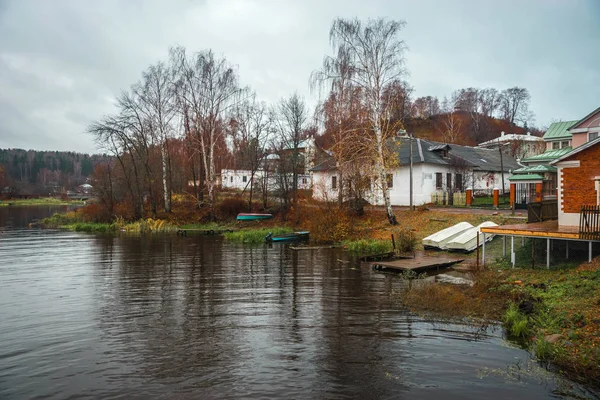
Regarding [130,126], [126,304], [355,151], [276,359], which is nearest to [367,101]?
[355,151]

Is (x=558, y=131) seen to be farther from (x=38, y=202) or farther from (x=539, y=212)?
(x=38, y=202)

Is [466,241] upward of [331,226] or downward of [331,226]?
downward

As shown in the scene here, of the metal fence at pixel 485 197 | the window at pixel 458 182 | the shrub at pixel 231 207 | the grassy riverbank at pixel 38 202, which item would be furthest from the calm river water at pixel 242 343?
the grassy riverbank at pixel 38 202

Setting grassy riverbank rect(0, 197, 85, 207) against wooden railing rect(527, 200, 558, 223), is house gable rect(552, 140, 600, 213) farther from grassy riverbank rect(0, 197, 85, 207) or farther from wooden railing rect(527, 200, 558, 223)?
grassy riverbank rect(0, 197, 85, 207)

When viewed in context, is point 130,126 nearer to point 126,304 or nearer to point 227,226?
point 227,226

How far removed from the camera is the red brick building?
15.7m

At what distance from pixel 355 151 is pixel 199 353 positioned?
68.5 ft

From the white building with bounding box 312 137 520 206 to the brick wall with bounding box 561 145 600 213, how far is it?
581 inches

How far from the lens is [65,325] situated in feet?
36.0

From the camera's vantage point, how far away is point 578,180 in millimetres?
16078

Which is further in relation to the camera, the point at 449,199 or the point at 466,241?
the point at 449,199

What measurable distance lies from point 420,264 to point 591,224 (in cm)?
605

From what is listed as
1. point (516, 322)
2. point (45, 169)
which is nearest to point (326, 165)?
point (516, 322)

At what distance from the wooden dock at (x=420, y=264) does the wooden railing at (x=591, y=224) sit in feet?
17.0
